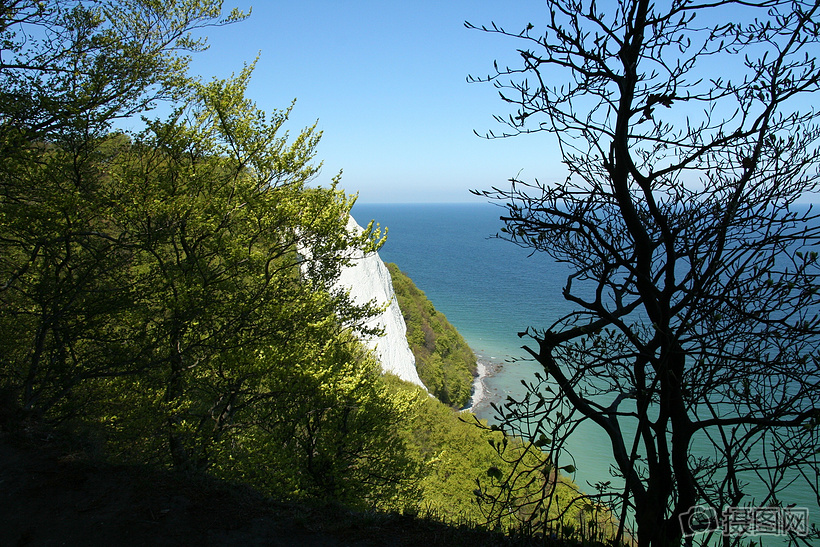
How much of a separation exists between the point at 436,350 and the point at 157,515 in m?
33.9

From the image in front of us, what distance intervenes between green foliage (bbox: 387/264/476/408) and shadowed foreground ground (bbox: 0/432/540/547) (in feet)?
92.4

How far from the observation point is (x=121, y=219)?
280 inches

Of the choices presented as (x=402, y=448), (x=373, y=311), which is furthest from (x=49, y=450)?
(x=402, y=448)

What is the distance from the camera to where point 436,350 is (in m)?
37.6

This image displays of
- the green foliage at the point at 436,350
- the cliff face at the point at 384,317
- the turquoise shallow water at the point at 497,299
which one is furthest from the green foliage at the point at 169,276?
the green foliage at the point at 436,350

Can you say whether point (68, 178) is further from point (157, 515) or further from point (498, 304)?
point (498, 304)

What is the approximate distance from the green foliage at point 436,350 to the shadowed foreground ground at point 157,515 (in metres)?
28.2

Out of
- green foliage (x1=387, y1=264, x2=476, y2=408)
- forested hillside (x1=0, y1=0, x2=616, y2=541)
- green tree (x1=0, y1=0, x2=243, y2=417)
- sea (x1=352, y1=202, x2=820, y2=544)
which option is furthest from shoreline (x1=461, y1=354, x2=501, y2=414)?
green tree (x1=0, y1=0, x2=243, y2=417)

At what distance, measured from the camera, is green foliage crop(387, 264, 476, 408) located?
32844mm

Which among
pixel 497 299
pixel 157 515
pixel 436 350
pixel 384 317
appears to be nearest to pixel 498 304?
pixel 497 299

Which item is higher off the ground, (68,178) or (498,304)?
(498,304)

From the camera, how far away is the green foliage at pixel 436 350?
32.8 m

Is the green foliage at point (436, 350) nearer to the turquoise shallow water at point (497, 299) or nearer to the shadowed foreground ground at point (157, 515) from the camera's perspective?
→ the turquoise shallow water at point (497, 299)

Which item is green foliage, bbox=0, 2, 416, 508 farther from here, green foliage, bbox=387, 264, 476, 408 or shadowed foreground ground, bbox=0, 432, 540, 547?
green foliage, bbox=387, 264, 476, 408
